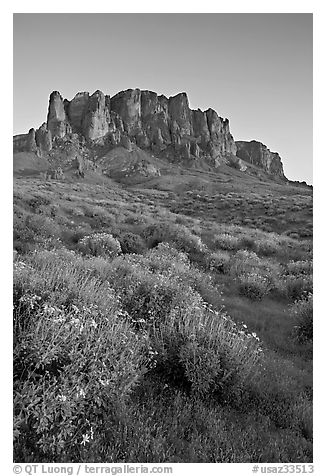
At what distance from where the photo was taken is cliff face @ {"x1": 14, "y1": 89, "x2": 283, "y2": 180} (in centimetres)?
14375

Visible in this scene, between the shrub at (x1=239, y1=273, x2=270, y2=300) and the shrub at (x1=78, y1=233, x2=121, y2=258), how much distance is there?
368 cm

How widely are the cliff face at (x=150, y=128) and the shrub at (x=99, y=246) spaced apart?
124357 millimetres

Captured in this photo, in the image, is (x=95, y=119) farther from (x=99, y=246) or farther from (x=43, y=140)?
(x=99, y=246)

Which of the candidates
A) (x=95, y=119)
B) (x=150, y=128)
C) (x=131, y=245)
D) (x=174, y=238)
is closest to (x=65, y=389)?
(x=131, y=245)

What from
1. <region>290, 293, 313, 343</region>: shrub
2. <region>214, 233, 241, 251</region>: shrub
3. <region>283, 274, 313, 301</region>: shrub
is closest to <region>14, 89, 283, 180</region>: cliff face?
<region>214, 233, 241, 251</region>: shrub

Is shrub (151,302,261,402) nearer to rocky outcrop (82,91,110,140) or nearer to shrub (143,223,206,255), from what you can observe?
shrub (143,223,206,255)

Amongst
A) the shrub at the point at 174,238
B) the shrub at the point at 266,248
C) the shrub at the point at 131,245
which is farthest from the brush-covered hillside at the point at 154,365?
the shrub at the point at 266,248

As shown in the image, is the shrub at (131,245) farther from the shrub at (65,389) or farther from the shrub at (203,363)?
the shrub at (65,389)

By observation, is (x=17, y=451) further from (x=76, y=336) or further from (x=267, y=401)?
(x=267, y=401)

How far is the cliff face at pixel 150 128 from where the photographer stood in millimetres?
143750

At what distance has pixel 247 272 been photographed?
32.9 ft

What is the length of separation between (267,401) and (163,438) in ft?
5.22

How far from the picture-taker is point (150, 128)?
165 meters
